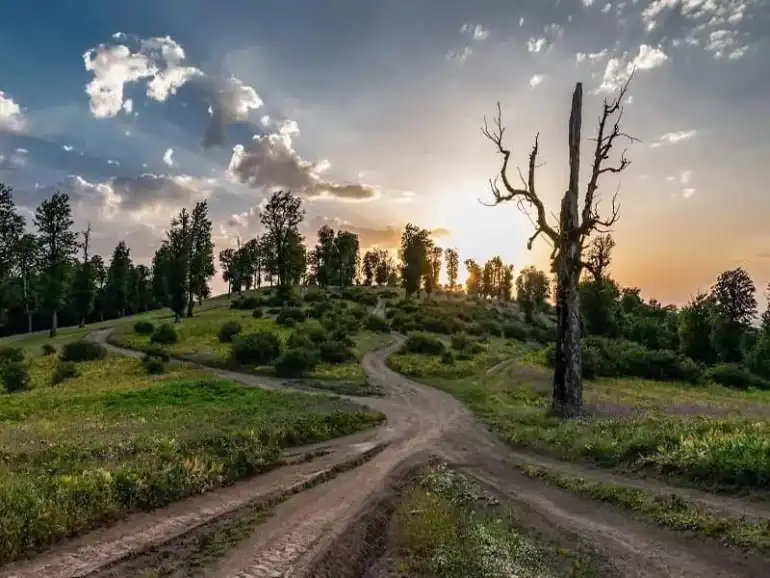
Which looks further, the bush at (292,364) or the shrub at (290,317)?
the shrub at (290,317)

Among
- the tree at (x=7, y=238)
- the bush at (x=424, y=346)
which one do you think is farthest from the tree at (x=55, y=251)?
the bush at (x=424, y=346)

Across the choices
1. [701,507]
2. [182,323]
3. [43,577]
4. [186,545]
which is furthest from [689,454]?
[182,323]

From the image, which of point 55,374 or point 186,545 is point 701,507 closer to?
point 186,545

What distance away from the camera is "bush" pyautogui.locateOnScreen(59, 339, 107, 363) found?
49625mm

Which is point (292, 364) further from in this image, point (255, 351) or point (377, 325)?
point (377, 325)

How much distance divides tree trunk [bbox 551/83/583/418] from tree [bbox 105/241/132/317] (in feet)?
333

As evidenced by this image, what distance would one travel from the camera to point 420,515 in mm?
11398

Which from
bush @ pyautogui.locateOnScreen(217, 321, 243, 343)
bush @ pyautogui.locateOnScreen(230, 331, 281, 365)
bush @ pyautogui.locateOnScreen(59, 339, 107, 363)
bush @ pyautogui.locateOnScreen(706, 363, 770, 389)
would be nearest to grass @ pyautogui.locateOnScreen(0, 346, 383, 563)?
bush @ pyautogui.locateOnScreen(230, 331, 281, 365)

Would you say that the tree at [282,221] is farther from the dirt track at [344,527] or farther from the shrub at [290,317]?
the dirt track at [344,527]

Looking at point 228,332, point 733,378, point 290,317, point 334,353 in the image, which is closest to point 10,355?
point 228,332

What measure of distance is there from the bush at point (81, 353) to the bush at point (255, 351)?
1332cm

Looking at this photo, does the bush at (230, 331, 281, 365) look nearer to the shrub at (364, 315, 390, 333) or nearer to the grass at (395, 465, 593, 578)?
the shrub at (364, 315, 390, 333)

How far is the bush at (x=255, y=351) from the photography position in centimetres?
4728

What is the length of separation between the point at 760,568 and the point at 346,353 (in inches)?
1693
